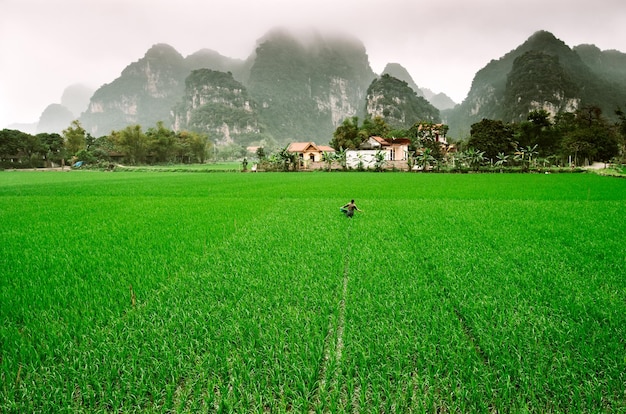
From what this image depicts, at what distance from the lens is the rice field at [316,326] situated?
1838mm

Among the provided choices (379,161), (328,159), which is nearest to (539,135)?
(379,161)

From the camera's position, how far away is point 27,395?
1.85 metres

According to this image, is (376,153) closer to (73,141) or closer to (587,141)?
(587,141)

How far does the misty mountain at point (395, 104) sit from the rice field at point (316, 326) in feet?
394

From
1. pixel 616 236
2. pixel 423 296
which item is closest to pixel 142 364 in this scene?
pixel 423 296

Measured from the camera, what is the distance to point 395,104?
122m

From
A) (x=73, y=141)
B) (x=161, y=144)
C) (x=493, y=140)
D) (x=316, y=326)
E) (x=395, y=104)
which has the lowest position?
(x=316, y=326)

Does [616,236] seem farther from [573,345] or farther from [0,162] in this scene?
[0,162]

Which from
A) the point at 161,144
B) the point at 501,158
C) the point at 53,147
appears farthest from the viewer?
the point at 161,144

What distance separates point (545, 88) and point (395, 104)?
4789 centimetres

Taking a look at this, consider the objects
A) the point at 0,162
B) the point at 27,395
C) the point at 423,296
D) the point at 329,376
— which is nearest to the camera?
the point at 27,395

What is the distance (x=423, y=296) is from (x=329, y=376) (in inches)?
64.7

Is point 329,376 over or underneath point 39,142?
underneath

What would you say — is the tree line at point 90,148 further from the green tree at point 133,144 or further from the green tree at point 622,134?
the green tree at point 622,134
